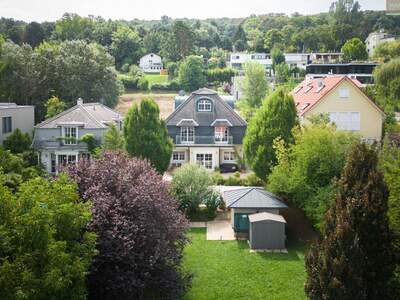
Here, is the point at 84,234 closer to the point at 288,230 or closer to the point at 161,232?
the point at 161,232

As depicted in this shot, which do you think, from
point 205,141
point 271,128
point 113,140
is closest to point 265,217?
point 271,128

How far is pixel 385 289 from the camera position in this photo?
1612 centimetres

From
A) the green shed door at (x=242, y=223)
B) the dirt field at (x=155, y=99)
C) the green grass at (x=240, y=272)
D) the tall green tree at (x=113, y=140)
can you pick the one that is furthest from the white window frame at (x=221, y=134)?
the dirt field at (x=155, y=99)

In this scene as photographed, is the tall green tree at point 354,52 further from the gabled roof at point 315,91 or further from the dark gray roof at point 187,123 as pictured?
the dark gray roof at point 187,123

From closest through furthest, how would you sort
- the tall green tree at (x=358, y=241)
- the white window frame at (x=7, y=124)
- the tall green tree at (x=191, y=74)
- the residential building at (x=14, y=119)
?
the tall green tree at (x=358, y=241)
the residential building at (x=14, y=119)
the white window frame at (x=7, y=124)
the tall green tree at (x=191, y=74)

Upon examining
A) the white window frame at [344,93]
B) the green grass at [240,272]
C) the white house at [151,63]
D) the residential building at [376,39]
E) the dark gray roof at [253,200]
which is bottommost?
the green grass at [240,272]

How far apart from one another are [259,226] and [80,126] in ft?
58.0

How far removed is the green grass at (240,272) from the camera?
795 inches

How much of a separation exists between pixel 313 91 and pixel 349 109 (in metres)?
4.77

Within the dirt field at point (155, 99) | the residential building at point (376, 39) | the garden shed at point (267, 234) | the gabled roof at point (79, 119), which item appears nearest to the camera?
the garden shed at point (267, 234)

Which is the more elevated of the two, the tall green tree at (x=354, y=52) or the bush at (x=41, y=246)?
the tall green tree at (x=354, y=52)

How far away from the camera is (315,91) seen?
4412cm

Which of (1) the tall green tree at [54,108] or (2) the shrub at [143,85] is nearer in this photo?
(1) the tall green tree at [54,108]

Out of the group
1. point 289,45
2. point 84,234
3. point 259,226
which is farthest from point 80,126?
point 289,45
